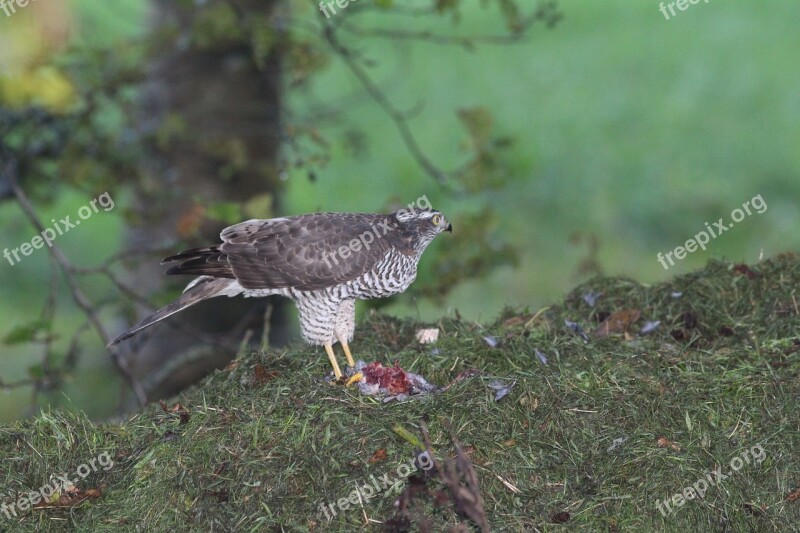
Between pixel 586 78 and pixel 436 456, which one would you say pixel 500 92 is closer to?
pixel 586 78

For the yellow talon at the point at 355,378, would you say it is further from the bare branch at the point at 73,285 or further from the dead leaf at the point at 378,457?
the bare branch at the point at 73,285

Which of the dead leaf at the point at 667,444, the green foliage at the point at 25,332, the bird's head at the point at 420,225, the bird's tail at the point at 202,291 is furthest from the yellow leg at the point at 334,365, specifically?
the green foliage at the point at 25,332

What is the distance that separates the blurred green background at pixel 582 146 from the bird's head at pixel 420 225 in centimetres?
233

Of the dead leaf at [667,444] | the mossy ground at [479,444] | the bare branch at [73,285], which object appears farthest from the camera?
the bare branch at [73,285]

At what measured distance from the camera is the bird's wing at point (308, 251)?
461 cm

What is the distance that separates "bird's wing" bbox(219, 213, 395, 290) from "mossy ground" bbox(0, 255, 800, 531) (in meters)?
0.41

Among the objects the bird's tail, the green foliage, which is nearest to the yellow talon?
the bird's tail

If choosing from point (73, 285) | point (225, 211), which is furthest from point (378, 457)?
point (73, 285)

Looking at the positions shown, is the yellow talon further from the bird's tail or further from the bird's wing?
the bird's tail

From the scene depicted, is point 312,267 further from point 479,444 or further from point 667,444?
point 667,444

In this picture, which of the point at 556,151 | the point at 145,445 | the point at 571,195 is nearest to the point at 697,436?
the point at 145,445

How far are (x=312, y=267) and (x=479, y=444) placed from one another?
4.56 feet

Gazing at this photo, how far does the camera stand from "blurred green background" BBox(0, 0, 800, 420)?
10711mm

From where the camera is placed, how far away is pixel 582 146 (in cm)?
1380
